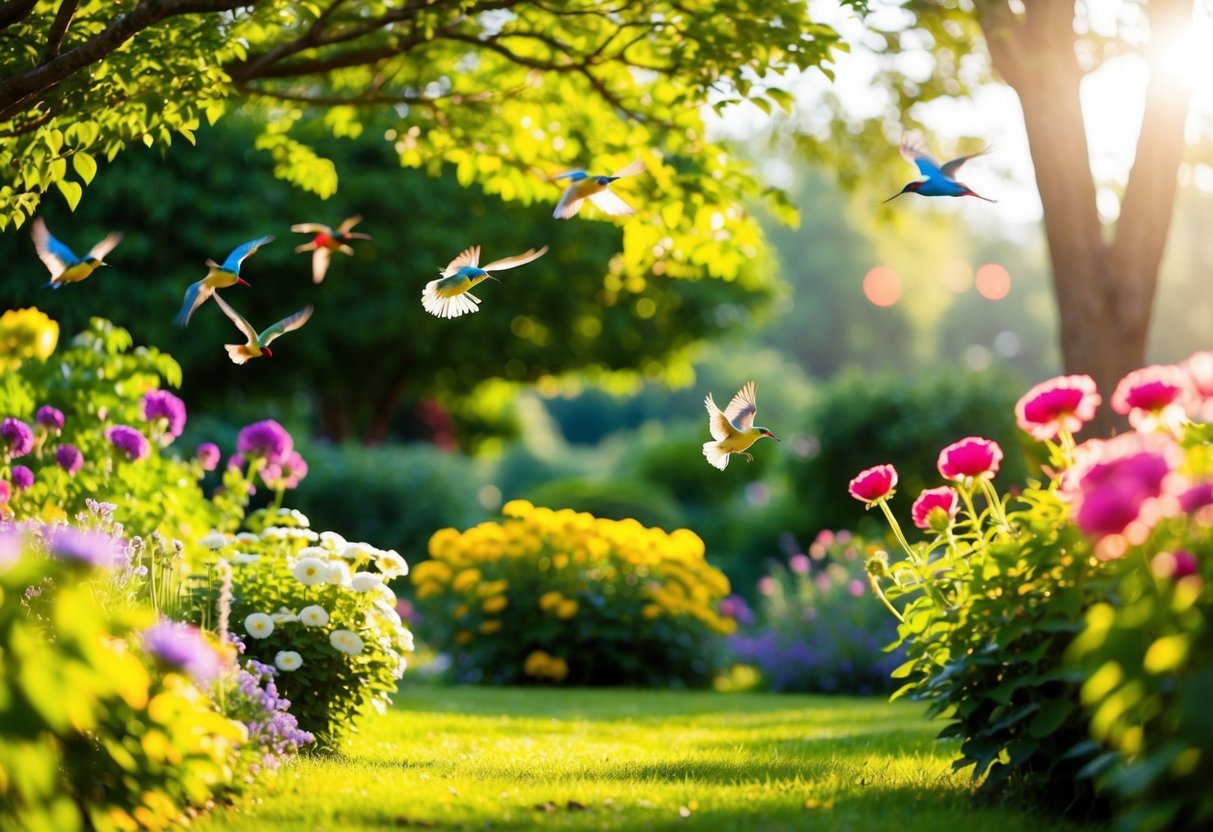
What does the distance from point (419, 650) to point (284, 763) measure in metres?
7.35

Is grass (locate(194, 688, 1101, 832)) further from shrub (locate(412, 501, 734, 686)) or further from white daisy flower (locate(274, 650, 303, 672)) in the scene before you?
shrub (locate(412, 501, 734, 686))

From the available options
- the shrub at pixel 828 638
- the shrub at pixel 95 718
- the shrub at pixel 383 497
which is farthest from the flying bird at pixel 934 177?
the shrub at pixel 383 497

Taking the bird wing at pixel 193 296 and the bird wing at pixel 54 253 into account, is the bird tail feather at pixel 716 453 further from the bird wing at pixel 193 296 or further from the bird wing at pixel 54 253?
the bird wing at pixel 54 253

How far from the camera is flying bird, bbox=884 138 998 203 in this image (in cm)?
468

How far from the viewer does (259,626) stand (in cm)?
484

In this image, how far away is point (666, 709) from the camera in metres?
7.72

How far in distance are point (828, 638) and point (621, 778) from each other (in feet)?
19.6

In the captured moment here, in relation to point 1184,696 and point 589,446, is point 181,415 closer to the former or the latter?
point 1184,696

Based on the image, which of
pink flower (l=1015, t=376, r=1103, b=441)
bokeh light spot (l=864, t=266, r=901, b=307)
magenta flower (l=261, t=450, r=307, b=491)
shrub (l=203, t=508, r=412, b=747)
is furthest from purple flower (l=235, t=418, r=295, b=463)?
bokeh light spot (l=864, t=266, r=901, b=307)

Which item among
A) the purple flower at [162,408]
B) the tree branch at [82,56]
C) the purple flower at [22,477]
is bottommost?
the purple flower at [162,408]

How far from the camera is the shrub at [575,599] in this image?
31.0 feet

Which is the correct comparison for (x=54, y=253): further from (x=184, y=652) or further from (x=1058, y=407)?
(x=1058, y=407)

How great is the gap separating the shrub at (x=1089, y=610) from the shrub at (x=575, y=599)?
5022 mm

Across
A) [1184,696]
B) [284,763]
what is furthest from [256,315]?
[1184,696]
